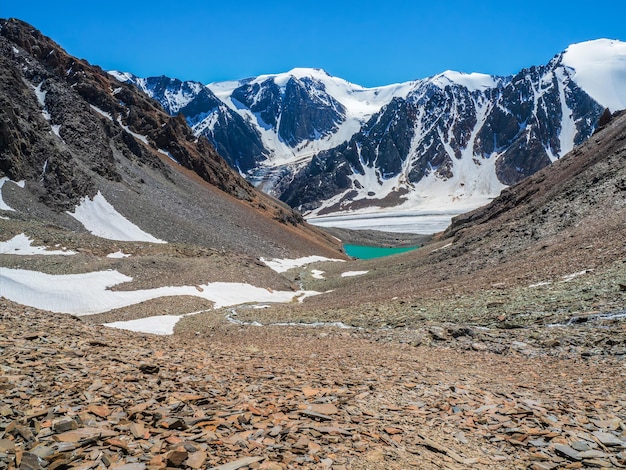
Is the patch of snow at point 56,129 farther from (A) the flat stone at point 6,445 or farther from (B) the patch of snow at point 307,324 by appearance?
(A) the flat stone at point 6,445

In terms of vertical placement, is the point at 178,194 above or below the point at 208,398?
above

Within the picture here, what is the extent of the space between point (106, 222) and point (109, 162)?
2198 cm

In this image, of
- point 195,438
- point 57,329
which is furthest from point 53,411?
point 57,329

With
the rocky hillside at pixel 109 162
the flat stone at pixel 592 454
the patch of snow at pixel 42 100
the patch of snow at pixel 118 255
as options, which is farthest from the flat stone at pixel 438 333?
the patch of snow at pixel 42 100

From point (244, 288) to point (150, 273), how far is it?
9.10 m

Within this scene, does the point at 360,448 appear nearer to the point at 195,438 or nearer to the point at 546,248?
the point at 195,438

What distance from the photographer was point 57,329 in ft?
41.8

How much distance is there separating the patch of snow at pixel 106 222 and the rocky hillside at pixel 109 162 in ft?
4.11

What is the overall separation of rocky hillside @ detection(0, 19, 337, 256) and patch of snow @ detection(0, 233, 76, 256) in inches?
623

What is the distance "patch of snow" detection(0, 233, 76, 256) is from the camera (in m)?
38.7

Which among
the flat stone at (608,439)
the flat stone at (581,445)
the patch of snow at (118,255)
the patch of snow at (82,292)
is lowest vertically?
the flat stone at (581,445)

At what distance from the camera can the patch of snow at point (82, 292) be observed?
30812 millimetres

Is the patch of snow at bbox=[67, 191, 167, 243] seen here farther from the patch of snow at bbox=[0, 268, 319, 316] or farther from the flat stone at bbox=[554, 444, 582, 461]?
the flat stone at bbox=[554, 444, 582, 461]

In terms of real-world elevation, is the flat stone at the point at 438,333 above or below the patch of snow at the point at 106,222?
below
